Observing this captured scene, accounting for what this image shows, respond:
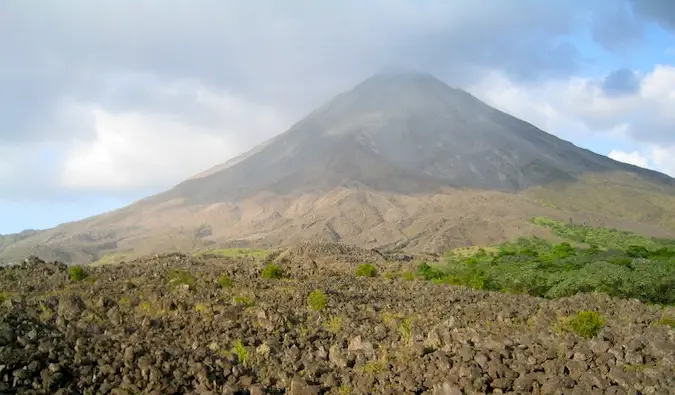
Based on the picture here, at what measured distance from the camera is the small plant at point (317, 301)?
17816 millimetres

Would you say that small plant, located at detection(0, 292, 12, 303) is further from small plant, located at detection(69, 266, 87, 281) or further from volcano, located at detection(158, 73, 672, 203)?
volcano, located at detection(158, 73, 672, 203)

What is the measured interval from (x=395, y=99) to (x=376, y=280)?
144 metres

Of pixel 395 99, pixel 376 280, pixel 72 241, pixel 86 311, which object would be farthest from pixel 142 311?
pixel 395 99

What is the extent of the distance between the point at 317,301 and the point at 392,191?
318 ft

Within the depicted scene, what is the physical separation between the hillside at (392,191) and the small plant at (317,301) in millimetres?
55193

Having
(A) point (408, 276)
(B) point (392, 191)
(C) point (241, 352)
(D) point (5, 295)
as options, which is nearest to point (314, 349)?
(C) point (241, 352)

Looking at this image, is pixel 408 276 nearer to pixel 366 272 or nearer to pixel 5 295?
pixel 366 272

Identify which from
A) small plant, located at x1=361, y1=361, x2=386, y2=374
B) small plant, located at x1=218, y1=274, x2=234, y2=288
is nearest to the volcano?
small plant, located at x1=218, y1=274, x2=234, y2=288

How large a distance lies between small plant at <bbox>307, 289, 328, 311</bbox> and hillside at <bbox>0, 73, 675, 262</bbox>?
181 ft

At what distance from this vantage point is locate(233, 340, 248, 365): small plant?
11195 mm

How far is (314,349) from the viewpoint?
476 inches

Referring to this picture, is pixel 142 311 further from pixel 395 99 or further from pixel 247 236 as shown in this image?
pixel 395 99

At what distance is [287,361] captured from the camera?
10828mm

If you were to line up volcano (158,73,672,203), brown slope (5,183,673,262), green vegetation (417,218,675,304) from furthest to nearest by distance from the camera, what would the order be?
1. volcano (158,73,672,203)
2. brown slope (5,183,673,262)
3. green vegetation (417,218,675,304)
